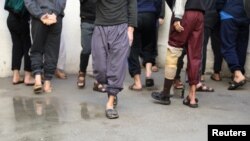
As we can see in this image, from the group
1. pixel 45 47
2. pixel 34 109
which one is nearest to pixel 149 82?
pixel 45 47

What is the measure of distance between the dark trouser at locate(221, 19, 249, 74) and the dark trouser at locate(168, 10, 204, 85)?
125 centimetres

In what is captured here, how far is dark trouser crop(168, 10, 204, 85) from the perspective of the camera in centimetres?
591

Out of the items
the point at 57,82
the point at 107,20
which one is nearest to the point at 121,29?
the point at 107,20

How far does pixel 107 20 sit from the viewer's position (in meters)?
5.64

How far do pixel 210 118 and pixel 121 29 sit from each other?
1.44 metres

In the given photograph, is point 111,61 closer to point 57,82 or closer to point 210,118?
point 210,118

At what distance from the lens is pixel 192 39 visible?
5.98 m

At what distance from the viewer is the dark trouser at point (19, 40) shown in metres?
6.92

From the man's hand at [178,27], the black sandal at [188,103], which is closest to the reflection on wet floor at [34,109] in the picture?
the black sandal at [188,103]

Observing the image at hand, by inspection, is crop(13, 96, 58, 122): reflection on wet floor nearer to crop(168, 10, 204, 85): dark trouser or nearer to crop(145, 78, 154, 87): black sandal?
crop(145, 78, 154, 87): black sandal

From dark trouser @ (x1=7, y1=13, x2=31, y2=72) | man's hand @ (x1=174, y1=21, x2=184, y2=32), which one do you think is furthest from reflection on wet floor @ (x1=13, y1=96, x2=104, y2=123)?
man's hand @ (x1=174, y1=21, x2=184, y2=32)

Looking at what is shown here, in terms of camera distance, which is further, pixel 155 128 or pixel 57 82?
pixel 57 82

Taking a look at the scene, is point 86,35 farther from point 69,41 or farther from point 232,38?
point 232,38

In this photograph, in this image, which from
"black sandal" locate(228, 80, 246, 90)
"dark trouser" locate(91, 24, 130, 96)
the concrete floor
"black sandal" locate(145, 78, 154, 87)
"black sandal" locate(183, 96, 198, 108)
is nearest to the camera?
the concrete floor
